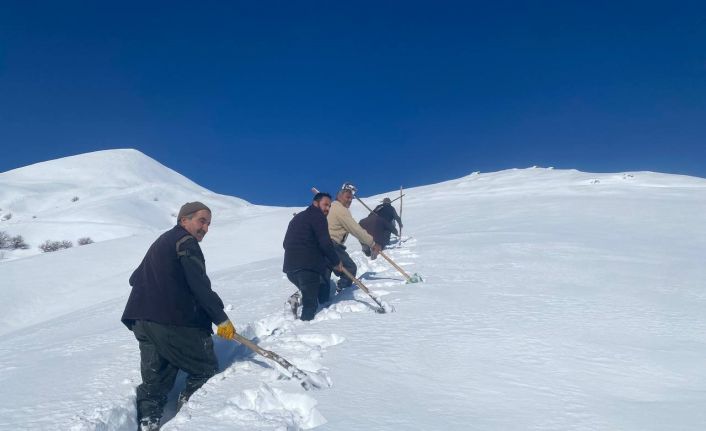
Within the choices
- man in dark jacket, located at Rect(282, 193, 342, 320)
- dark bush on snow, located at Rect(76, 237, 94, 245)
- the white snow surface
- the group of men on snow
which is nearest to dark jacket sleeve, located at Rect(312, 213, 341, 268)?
man in dark jacket, located at Rect(282, 193, 342, 320)

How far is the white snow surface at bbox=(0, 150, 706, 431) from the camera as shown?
121 inches

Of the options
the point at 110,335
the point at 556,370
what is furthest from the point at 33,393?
the point at 556,370

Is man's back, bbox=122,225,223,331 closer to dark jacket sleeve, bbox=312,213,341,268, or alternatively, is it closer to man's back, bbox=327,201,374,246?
dark jacket sleeve, bbox=312,213,341,268

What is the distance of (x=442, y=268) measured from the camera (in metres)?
7.81

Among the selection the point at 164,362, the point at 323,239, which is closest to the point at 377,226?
the point at 323,239

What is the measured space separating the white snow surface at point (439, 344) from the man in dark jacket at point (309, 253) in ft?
0.94

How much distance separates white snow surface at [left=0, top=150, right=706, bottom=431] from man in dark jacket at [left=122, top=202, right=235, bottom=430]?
0.19 meters

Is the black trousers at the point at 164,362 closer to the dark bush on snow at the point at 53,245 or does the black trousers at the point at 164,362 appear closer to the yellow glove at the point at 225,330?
the yellow glove at the point at 225,330

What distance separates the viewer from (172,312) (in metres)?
3.68

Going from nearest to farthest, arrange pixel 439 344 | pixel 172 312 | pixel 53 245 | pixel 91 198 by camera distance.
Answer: pixel 172 312 → pixel 439 344 → pixel 53 245 → pixel 91 198

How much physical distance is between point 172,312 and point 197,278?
11.1 inches

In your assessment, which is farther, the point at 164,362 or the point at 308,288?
the point at 308,288

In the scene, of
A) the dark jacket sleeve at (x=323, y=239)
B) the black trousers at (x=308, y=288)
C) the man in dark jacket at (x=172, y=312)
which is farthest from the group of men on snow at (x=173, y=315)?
the dark jacket sleeve at (x=323, y=239)

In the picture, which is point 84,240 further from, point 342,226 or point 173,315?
point 173,315
